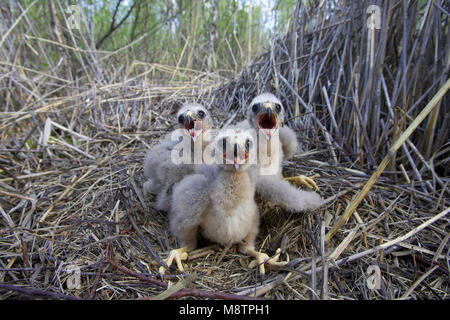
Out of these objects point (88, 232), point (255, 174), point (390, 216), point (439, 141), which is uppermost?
point (439, 141)

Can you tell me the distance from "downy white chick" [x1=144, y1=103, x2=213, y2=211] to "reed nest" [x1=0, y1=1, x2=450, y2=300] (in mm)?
206

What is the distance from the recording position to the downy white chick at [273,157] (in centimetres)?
194

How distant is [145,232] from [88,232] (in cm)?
39

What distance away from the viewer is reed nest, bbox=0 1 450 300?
5.34 feet

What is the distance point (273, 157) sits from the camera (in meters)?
2.32

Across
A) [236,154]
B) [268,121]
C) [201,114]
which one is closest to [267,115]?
[268,121]

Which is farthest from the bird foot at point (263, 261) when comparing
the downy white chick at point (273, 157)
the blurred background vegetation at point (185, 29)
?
the blurred background vegetation at point (185, 29)

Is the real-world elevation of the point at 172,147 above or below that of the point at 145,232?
above

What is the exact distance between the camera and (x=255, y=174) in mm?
2105

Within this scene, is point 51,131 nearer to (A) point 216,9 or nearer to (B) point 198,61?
(B) point 198,61

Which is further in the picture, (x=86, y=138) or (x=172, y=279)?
(x=86, y=138)

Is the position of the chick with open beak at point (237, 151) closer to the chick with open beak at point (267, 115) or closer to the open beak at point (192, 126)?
the chick with open beak at point (267, 115)

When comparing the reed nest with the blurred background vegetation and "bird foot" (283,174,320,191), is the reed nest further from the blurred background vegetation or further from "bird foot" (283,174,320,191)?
the blurred background vegetation

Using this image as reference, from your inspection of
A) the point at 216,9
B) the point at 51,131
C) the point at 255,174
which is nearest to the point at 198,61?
the point at 216,9
